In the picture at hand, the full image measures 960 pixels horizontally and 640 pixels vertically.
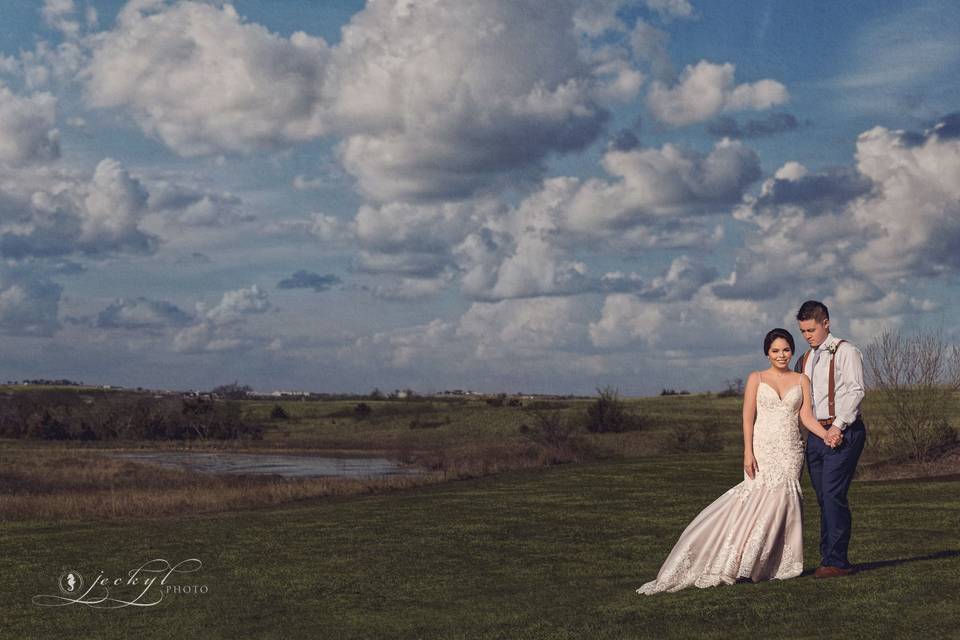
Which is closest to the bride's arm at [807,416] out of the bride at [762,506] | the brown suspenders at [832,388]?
the bride at [762,506]

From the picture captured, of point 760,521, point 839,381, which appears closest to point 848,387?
point 839,381

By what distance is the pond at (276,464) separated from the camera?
154ft

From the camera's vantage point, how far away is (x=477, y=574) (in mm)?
13242

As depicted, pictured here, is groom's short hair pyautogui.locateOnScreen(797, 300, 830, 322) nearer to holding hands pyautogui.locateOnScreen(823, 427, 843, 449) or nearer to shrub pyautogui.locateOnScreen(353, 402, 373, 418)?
holding hands pyautogui.locateOnScreen(823, 427, 843, 449)

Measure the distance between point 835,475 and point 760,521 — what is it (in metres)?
0.91

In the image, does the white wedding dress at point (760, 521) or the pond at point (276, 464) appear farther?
the pond at point (276, 464)

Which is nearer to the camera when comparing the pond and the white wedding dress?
the white wedding dress

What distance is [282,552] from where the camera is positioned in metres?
15.5

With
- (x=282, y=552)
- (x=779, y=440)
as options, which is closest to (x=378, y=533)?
(x=282, y=552)

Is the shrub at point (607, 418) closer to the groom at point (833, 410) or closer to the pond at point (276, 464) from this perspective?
the pond at point (276, 464)

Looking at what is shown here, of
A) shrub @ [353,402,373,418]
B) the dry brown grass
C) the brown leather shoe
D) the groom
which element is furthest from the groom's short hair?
shrub @ [353,402,373,418]

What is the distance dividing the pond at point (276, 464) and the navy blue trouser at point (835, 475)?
3413cm

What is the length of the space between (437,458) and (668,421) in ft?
99.0

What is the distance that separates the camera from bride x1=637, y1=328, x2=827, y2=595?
34.2ft
